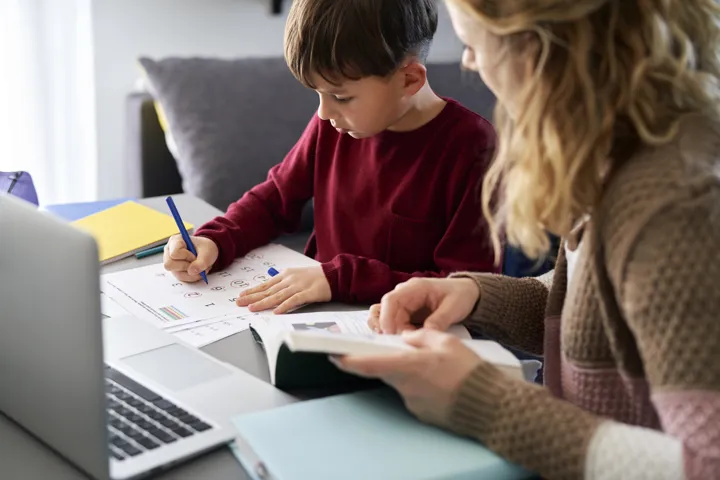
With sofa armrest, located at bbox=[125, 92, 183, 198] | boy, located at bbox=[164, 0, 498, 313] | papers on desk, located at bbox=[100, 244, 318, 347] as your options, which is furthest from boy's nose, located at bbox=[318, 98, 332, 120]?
sofa armrest, located at bbox=[125, 92, 183, 198]

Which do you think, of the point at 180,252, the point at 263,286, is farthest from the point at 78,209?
the point at 263,286

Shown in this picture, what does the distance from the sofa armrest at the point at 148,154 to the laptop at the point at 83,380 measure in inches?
51.1

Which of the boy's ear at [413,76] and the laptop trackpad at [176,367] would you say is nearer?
the laptop trackpad at [176,367]

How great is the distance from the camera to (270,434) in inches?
30.5

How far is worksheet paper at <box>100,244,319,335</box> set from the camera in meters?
1.11

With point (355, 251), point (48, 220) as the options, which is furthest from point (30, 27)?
point (48, 220)

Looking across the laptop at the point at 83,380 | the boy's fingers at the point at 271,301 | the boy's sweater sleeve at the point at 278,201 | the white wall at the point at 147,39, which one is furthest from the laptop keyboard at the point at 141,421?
the white wall at the point at 147,39

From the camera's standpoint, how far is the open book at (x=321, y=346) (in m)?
0.79

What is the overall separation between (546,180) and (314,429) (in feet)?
1.07

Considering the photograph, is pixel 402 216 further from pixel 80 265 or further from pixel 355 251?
pixel 80 265

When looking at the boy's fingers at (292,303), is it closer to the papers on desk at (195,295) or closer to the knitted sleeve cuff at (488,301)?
the papers on desk at (195,295)

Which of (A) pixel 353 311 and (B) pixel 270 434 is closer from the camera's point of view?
(B) pixel 270 434

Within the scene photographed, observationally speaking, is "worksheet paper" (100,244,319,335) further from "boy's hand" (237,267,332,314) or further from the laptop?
the laptop

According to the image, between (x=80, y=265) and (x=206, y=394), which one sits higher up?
(x=80, y=265)
